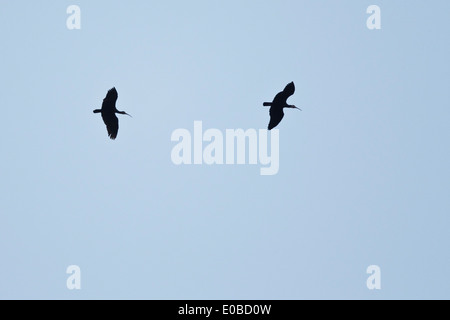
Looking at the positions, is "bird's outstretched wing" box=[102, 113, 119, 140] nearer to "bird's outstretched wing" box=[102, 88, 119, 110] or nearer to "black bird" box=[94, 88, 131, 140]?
"black bird" box=[94, 88, 131, 140]

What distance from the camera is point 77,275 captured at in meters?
18.1

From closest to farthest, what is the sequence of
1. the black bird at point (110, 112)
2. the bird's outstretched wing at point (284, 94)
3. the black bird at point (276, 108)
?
the black bird at point (110, 112)
the bird's outstretched wing at point (284, 94)
the black bird at point (276, 108)

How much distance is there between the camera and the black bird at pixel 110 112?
1622 centimetres

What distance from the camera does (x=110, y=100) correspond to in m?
16.3

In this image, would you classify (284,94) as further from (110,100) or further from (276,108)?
(110,100)

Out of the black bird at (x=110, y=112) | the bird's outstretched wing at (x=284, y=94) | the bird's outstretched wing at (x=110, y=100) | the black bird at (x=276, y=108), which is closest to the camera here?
the bird's outstretched wing at (x=110, y=100)

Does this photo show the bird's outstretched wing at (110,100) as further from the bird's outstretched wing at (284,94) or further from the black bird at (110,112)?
the bird's outstretched wing at (284,94)

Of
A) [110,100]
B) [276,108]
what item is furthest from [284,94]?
[110,100]

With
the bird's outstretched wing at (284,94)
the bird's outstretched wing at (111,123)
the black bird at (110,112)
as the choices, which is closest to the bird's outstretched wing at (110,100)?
the black bird at (110,112)

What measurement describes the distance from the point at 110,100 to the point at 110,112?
1.36 feet
